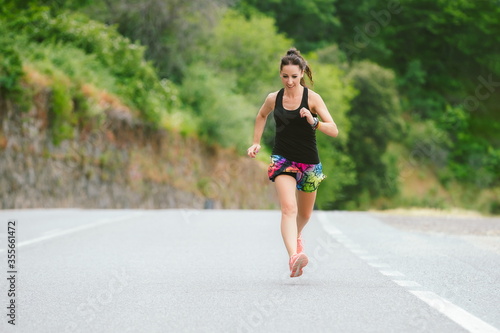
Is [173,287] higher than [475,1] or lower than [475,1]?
lower

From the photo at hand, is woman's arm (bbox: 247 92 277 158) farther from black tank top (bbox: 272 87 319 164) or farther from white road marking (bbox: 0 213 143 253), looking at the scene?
white road marking (bbox: 0 213 143 253)

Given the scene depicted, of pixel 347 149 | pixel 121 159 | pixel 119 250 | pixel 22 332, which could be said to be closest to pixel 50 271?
pixel 119 250

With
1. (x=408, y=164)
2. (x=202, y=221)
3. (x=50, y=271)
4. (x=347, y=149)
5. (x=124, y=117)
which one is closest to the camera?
(x=50, y=271)

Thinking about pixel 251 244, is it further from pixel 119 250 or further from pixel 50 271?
pixel 50 271

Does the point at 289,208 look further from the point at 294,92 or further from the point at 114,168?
the point at 114,168

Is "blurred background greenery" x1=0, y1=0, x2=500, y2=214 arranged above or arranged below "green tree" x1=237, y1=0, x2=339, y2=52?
below

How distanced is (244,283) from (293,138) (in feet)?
4.29

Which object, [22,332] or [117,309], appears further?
[117,309]

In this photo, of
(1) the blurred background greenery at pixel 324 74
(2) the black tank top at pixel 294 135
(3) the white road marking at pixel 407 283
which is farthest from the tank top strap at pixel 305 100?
(1) the blurred background greenery at pixel 324 74

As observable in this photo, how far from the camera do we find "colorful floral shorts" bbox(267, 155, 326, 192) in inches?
345

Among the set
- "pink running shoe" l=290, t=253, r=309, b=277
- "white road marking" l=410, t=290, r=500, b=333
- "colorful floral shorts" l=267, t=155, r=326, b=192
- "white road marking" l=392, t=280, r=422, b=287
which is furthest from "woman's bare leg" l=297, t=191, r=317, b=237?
"white road marking" l=410, t=290, r=500, b=333

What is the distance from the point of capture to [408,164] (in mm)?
65500

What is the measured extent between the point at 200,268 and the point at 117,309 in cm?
302

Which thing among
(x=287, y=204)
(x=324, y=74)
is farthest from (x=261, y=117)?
(x=324, y=74)
